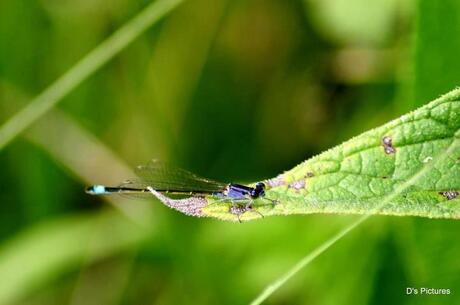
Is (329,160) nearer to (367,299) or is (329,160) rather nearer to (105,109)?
(367,299)

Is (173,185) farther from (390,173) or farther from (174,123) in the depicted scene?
(390,173)

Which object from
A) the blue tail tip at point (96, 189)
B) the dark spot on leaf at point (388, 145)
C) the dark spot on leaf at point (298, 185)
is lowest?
the dark spot on leaf at point (298, 185)

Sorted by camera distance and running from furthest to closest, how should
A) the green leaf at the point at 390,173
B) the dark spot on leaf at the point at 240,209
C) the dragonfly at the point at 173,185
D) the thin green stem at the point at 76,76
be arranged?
the thin green stem at the point at 76,76 < the dragonfly at the point at 173,185 < the dark spot on leaf at the point at 240,209 < the green leaf at the point at 390,173

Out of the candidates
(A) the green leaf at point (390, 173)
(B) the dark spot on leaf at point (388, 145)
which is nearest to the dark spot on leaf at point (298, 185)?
(A) the green leaf at point (390, 173)

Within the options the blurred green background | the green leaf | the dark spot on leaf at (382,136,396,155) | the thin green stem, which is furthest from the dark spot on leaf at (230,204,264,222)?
the thin green stem

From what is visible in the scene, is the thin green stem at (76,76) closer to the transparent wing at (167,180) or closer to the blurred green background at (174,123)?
the blurred green background at (174,123)

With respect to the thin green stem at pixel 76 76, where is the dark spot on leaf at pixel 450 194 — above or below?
below

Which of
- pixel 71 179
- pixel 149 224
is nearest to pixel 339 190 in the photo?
pixel 149 224
